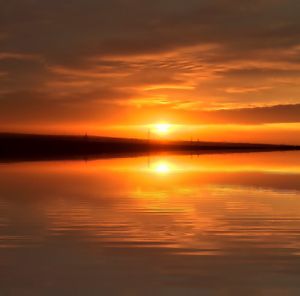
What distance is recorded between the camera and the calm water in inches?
328

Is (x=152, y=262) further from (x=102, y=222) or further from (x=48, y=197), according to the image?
(x=48, y=197)

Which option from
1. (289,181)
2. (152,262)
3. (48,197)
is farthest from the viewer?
(289,181)

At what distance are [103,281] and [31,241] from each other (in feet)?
10.5

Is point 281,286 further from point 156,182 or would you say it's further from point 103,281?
point 156,182

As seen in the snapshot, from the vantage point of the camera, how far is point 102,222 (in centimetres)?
1350

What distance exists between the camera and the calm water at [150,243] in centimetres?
832

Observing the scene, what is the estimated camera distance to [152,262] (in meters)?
9.44

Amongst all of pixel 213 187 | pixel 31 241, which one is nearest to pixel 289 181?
pixel 213 187

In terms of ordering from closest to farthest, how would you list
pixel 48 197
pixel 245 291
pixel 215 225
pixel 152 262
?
pixel 245 291 → pixel 152 262 → pixel 215 225 → pixel 48 197

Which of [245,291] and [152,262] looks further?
[152,262]

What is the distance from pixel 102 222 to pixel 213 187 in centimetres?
936

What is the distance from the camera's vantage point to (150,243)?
432 inches

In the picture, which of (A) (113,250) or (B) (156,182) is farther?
(B) (156,182)

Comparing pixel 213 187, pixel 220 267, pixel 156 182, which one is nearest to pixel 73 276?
pixel 220 267
